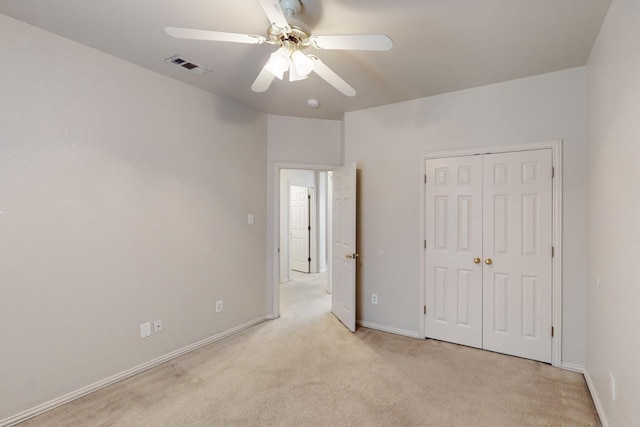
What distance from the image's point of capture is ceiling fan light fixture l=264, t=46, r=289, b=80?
2.00m

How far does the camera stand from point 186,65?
272 centimetres

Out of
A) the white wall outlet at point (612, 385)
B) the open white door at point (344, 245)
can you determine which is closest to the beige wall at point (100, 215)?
the open white door at point (344, 245)

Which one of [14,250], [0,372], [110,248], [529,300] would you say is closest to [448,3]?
[529,300]

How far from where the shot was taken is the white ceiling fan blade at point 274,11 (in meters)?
1.53

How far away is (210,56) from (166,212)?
1426 mm

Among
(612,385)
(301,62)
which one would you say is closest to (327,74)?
(301,62)

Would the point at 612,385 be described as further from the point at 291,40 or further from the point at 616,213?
the point at 291,40

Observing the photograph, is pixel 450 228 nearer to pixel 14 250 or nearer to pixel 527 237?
pixel 527 237

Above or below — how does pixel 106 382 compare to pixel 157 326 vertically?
below

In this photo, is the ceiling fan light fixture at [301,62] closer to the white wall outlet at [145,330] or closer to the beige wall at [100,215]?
the beige wall at [100,215]

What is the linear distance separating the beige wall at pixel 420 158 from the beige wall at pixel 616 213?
0.26 metres

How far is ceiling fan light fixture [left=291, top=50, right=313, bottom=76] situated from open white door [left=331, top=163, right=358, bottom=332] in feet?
5.65

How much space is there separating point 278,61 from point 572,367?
11.3 ft

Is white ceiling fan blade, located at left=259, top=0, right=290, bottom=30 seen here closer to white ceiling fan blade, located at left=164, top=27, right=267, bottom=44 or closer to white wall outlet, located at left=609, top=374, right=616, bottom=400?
white ceiling fan blade, located at left=164, top=27, right=267, bottom=44
